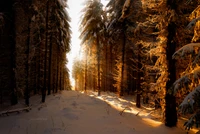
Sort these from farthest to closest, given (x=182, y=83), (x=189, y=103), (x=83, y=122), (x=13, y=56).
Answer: (x=13, y=56)
(x=83, y=122)
(x=182, y=83)
(x=189, y=103)

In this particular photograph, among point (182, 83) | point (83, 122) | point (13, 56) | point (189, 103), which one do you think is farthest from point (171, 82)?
point (13, 56)

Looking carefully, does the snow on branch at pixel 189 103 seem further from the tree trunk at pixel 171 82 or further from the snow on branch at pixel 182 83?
the tree trunk at pixel 171 82

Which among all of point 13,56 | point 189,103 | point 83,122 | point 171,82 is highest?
point 13,56

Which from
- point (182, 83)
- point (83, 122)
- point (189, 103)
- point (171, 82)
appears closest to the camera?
point (189, 103)

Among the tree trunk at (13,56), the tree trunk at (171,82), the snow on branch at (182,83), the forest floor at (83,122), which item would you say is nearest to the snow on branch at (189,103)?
the snow on branch at (182,83)

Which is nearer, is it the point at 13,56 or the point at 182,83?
the point at 182,83

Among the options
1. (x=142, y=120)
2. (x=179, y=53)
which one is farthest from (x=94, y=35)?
(x=179, y=53)

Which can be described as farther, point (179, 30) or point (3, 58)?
point (3, 58)

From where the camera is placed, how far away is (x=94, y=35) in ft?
83.6

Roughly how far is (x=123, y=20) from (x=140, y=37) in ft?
13.0

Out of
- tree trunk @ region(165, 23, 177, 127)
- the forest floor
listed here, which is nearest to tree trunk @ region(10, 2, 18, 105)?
the forest floor

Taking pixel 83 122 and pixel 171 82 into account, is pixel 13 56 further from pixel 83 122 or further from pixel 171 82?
pixel 171 82

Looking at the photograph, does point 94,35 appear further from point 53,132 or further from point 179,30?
point 53,132

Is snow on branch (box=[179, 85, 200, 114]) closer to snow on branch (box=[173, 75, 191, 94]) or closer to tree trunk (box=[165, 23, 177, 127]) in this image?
snow on branch (box=[173, 75, 191, 94])
